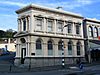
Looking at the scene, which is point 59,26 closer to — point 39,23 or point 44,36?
point 44,36

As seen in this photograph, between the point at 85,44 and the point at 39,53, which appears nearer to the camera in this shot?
the point at 39,53

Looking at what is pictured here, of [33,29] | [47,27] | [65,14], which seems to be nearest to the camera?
[33,29]

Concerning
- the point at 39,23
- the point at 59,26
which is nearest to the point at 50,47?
the point at 59,26

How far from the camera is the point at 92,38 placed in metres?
48.6

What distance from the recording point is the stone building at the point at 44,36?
36969 millimetres

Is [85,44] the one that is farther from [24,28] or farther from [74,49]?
[24,28]

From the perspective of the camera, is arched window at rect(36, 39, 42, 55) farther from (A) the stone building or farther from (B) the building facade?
(B) the building facade

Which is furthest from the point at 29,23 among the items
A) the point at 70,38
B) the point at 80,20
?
the point at 80,20

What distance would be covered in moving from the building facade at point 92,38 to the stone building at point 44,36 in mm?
3196

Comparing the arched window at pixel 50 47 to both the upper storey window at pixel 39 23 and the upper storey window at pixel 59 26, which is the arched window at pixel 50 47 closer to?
the upper storey window at pixel 39 23

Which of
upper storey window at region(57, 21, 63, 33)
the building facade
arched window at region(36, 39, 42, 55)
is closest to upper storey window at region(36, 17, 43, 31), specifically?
arched window at region(36, 39, 42, 55)

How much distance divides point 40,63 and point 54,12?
409 inches

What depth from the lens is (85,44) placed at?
47.3m

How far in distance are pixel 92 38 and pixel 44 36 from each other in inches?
583
